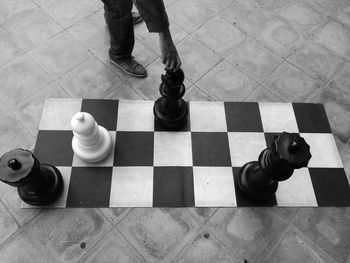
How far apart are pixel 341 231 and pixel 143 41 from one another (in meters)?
1.34

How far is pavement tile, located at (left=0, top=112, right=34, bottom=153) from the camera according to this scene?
1.39 metres

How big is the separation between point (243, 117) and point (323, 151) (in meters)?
0.39

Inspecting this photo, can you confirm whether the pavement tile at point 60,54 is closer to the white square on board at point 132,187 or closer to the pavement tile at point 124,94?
the pavement tile at point 124,94

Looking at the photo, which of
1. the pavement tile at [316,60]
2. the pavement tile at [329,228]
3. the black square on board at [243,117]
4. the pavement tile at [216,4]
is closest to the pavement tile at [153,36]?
the pavement tile at [216,4]

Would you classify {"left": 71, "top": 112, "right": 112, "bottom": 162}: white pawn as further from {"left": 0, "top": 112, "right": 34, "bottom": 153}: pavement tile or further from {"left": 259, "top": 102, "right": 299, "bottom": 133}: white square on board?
{"left": 259, "top": 102, "right": 299, "bottom": 133}: white square on board

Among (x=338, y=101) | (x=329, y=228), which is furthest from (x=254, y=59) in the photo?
(x=329, y=228)

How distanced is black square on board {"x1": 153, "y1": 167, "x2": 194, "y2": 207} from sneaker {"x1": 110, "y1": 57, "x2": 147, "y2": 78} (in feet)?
1.78

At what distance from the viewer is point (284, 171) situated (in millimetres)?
1082

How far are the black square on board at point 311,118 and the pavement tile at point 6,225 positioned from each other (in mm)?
1292

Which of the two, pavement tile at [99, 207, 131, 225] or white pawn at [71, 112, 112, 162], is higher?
white pawn at [71, 112, 112, 162]

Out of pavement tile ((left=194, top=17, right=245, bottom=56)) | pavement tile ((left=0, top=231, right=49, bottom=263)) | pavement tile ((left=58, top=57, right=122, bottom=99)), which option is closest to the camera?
pavement tile ((left=0, top=231, right=49, bottom=263))

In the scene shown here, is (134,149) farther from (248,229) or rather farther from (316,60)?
(316,60)

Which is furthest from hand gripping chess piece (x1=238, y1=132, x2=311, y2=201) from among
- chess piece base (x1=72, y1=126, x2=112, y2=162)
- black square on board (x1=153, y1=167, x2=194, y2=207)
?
chess piece base (x1=72, y1=126, x2=112, y2=162)

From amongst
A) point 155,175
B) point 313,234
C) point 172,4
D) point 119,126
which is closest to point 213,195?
point 155,175
